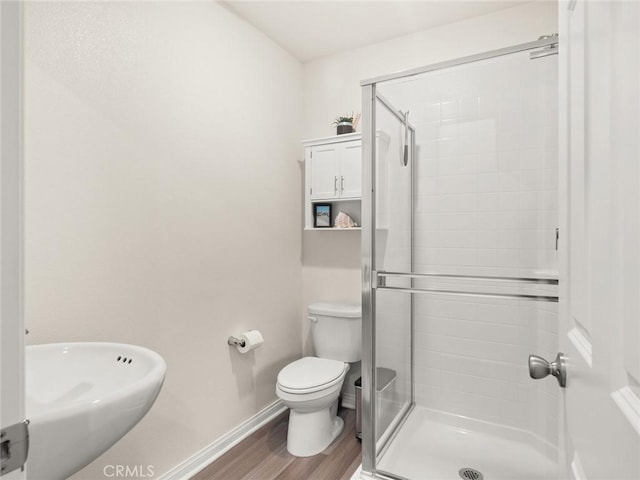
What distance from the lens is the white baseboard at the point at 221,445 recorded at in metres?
1.89

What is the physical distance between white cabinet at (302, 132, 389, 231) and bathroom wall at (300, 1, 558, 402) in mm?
197

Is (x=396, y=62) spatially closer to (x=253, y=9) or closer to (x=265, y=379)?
(x=253, y=9)

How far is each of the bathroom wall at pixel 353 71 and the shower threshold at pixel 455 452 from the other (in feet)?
2.88

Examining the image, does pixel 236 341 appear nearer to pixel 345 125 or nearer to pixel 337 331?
pixel 337 331

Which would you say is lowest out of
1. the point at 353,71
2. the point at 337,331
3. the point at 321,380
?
the point at 321,380

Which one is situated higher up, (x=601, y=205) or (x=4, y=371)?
(x=601, y=205)

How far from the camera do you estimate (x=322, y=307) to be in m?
2.59

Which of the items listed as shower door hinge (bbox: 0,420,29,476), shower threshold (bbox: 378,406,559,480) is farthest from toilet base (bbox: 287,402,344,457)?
shower door hinge (bbox: 0,420,29,476)

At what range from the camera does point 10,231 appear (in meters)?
0.40

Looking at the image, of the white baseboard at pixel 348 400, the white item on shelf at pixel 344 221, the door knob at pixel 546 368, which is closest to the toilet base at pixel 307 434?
the white baseboard at pixel 348 400

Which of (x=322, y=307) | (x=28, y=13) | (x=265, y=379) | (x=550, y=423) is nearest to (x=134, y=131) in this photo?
(x=28, y=13)

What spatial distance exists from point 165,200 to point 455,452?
6.09ft

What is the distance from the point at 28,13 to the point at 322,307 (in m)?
2.07

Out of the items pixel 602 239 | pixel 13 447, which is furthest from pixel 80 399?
pixel 602 239
